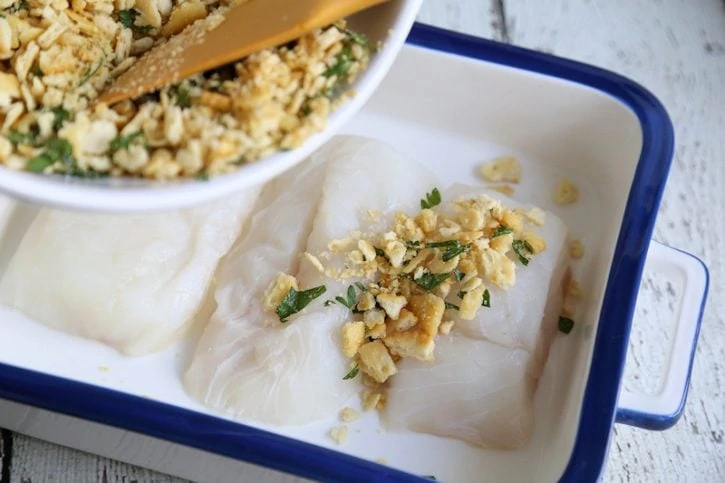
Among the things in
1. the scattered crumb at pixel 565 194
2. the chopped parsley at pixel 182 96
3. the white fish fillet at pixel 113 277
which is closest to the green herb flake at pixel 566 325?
the scattered crumb at pixel 565 194

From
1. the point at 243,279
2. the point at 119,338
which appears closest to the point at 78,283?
the point at 119,338

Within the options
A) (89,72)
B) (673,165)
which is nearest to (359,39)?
(89,72)

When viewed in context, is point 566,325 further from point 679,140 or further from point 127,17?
point 127,17

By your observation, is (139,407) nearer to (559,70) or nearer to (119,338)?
(119,338)

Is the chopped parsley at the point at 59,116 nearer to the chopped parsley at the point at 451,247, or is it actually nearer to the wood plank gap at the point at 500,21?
the chopped parsley at the point at 451,247

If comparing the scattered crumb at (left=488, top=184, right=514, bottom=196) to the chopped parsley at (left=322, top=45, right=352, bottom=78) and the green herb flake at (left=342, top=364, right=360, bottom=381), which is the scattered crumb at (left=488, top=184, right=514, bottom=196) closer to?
the green herb flake at (left=342, top=364, right=360, bottom=381)
